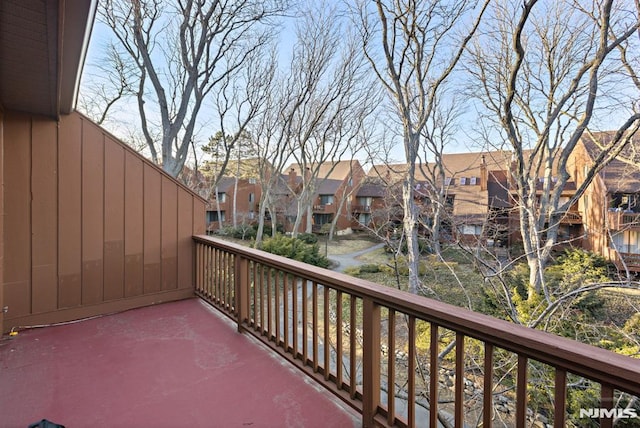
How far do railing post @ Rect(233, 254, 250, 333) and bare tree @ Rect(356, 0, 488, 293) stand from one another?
4.95 meters

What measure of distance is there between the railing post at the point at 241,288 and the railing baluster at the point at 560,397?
228cm

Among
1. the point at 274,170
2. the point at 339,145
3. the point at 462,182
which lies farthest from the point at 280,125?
the point at 462,182

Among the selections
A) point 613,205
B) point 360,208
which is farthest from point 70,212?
point 360,208

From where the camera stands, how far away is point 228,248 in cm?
304

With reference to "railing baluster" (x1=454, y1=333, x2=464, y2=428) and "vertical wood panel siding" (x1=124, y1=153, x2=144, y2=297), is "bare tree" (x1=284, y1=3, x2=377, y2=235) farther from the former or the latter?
"railing baluster" (x1=454, y1=333, x2=464, y2=428)

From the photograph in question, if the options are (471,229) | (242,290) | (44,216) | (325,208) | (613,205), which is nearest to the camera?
(242,290)

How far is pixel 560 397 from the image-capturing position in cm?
97

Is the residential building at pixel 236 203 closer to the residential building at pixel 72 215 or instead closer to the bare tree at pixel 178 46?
the bare tree at pixel 178 46

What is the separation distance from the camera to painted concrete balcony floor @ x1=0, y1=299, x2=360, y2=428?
1.76 m

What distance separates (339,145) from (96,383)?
13461mm

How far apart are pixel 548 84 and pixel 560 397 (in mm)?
8879

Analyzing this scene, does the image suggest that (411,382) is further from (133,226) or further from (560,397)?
(133,226)

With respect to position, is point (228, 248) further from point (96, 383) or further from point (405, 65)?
point (405, 65)

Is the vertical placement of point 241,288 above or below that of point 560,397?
below
